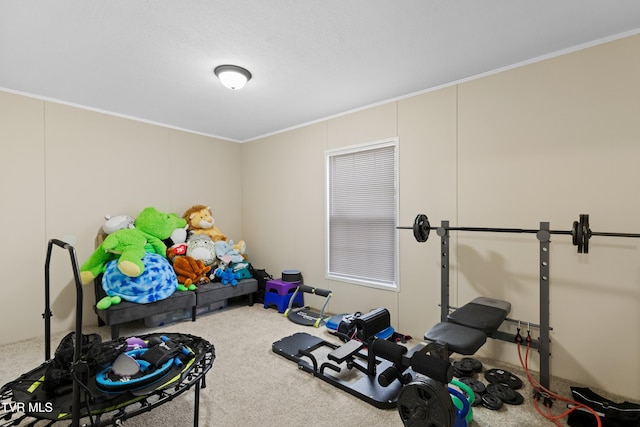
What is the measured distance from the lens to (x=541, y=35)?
6.64ft

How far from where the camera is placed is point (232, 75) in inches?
95.9

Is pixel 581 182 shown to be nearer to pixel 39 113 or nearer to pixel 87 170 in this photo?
pixel 87 170

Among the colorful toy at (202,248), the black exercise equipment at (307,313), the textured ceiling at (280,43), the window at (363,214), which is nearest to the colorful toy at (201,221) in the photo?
the colorful toy at (202,248)

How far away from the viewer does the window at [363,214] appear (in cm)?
321

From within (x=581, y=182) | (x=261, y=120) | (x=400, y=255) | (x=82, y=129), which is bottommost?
(x=400, y=255)

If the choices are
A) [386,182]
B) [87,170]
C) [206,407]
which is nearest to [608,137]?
[386,182]

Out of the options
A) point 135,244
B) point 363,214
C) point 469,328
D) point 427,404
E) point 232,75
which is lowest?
point 427,404

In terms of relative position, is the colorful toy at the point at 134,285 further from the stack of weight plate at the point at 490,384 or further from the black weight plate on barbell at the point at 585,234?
the black weight plate on barbell at the point at 585,234

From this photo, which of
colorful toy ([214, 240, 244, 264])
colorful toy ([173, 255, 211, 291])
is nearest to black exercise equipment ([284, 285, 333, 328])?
colorful toy ([214, 240, 244, 264])

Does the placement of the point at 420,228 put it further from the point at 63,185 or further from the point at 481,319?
the point at 63,185

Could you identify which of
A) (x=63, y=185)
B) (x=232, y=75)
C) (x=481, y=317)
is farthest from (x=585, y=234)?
(x=63, y=185)

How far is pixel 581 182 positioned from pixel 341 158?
88.1 inches

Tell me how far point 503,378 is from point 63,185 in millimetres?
4478

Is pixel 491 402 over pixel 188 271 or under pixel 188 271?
under
